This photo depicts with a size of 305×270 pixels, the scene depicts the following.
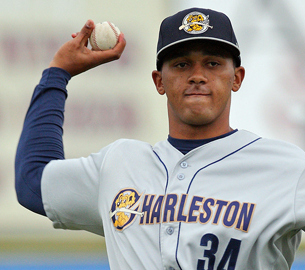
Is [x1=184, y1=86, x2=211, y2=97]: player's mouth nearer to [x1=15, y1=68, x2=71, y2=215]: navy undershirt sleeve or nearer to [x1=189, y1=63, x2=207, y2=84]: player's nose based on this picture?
[x1=189, y1=63, x2=207, y2=84]: player's nose

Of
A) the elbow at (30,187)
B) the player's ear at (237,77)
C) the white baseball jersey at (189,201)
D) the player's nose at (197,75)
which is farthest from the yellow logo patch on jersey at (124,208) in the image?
the player's ear at (237,77)

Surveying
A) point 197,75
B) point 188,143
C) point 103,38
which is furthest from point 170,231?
point 103,38

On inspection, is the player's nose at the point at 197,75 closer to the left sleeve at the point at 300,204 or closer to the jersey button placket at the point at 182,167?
the jersey button placket at the point at 182,167

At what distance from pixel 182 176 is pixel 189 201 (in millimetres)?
92

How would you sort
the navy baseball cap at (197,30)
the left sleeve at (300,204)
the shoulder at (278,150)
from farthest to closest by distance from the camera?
the navy baseball cap at (197,30) → the shoulder at (278,150) → the left sleeve at (300,204)

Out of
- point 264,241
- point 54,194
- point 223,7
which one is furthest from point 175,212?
point 223,7

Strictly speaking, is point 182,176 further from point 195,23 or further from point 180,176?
point 195,23

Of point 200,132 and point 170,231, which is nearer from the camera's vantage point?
point 170,231

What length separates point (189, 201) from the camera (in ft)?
5.34

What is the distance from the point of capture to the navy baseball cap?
1722 millimetres

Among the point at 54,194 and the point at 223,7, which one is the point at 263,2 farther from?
the point at 54,194

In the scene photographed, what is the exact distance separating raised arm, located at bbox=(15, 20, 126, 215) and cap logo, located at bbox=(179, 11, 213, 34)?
217 mm

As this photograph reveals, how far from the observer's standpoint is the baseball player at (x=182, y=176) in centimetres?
154

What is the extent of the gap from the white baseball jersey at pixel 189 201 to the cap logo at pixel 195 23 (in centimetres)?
33
